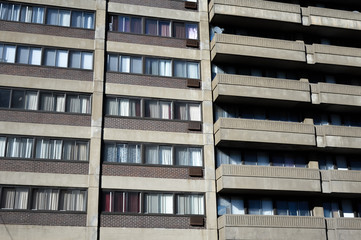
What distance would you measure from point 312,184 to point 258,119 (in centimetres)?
555

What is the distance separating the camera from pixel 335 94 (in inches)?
1341

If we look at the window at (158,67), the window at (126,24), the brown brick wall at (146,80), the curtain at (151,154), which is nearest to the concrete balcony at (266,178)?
the curtain at (151,154)

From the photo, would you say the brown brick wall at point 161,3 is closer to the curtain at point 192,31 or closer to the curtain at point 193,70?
the curtain at point 192,31

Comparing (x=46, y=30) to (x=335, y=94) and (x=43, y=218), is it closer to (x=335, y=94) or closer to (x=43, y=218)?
(x=43, y=218)

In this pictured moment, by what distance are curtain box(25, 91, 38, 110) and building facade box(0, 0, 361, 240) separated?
0.06 metres

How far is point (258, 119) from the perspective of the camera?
33469 millimetres

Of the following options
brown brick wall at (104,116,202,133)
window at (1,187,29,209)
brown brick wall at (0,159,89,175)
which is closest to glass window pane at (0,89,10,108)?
brown brick wall at (0,159,89,175)

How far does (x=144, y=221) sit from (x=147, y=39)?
11728mm

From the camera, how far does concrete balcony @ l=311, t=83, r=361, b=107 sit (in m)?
33.8

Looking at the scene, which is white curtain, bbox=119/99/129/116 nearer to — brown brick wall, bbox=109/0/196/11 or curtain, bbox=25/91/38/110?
curtain, bbox=25/91/38/110

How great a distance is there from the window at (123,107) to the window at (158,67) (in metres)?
2.35

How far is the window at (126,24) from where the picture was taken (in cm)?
3291

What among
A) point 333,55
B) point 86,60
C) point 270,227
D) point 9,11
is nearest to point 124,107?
point 86,60

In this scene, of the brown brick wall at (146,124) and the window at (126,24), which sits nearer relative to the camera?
the brown brick wall at (146,124)
